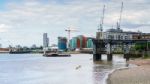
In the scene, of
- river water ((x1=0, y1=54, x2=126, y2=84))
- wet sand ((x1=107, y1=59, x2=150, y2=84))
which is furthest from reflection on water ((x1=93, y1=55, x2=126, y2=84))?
wet sand ((x1=107, y1=59, x2=150, y2=84))

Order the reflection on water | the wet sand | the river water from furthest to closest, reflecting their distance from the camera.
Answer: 1. the river water
2. the reflection on water
3. the wet sand

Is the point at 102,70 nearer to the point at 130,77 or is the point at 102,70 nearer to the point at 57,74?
the point at 57,74

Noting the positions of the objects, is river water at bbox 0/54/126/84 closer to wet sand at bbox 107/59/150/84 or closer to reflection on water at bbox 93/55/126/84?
reflection on water at bbox 93/55/126/84

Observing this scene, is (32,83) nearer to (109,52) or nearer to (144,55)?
(109,52)

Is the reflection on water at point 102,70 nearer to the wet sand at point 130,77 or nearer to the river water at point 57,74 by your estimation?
the river water at point 57,74

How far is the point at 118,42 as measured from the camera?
520 feet

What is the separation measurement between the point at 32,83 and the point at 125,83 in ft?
53.1

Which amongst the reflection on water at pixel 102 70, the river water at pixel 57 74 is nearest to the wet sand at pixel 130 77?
the reflection on water at pixel 102 70

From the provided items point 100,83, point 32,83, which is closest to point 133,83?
point 100,83

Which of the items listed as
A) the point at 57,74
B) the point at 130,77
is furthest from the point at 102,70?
the point at 130,77

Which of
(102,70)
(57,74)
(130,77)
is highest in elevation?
(130,77)

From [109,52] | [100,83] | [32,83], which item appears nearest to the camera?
[100,83]

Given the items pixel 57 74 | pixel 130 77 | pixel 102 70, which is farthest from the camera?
pixel 102 70

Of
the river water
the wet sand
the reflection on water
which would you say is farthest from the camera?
the river water
